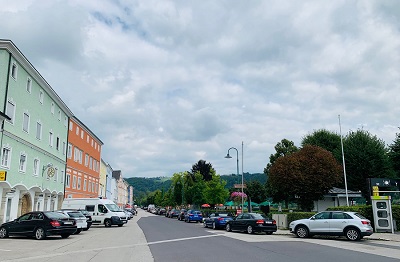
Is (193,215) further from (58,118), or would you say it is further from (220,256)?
(220,256)

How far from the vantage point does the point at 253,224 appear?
24.8 metres

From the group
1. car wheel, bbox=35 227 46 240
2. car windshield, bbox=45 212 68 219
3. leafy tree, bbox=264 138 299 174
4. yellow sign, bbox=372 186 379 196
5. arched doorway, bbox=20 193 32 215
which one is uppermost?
leafy tree, bbox=264 138 299 174

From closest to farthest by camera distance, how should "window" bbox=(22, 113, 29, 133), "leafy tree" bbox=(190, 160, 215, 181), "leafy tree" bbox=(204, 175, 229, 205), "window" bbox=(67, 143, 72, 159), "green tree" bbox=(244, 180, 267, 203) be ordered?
"window" bbox=(22, 113, 29, 133), "window" bbox=(67, 143, 72, 159), "leafy tree" bbox=(204, 175, 229, 205), "green tree" bbox=(244, 180, 267, 203), "leafy tree" bbox=(190, 160, 215, 181)

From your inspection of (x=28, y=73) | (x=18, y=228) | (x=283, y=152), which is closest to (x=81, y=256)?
(x=18, y=228)

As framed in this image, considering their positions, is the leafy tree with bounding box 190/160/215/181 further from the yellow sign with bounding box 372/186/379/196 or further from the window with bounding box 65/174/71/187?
the yellow sign with bounding box 372/186/379/196

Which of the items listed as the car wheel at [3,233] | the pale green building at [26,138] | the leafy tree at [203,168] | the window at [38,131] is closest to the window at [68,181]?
the pale green building at [26,138]

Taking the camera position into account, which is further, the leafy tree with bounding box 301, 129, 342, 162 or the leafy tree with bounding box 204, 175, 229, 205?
the leafy tree with bounding box 204, 175, 229, 205

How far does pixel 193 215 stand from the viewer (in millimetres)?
45656

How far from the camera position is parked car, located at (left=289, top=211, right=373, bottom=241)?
19.7 meters

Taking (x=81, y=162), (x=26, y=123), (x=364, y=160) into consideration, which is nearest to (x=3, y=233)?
(x=26, y=123)

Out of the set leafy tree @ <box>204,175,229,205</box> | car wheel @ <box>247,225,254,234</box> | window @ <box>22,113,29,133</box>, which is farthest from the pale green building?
leafy tree @ <box>204,175,229,205</box>

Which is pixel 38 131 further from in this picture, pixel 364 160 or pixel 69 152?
pixel 364 160

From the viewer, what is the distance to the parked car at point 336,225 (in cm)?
1973

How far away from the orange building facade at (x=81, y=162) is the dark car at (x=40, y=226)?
2660cm
